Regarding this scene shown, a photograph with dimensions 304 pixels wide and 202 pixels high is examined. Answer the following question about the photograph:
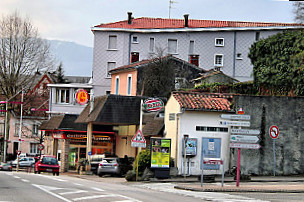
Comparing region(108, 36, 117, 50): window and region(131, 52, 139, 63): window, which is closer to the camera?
region(131, 52, 139, 63): window

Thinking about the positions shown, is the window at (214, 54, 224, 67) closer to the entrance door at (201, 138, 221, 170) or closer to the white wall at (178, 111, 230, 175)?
the white wall at (178, 111, 230, 175)

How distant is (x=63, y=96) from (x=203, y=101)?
4233 cm

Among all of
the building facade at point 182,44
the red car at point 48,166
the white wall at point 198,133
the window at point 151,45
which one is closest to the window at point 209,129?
the white wall at point 198,133

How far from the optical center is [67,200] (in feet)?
54.1

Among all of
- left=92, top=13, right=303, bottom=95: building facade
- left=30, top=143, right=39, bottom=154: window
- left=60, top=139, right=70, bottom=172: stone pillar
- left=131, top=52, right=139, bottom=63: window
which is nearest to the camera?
left=60, top=139, right=70, bottom=172: stone pillar

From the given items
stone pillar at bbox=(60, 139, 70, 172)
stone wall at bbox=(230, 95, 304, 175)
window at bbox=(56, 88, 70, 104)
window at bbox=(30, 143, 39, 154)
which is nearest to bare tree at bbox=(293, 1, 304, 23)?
stone wall at bbox=(230, 95, 304, 175)

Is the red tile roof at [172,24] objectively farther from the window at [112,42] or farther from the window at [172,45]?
the window at [172,45]

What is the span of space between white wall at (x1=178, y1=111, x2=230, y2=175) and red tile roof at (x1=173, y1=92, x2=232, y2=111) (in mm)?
434

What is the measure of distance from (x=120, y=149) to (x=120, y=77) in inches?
605

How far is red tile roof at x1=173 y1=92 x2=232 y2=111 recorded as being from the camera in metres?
33.5

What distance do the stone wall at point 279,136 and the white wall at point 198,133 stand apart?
68 cm

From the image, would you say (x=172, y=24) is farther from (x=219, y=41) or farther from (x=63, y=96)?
(x=63, y=96)

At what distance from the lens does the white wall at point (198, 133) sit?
33375mm

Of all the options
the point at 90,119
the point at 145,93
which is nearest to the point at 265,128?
the point at 90,119
